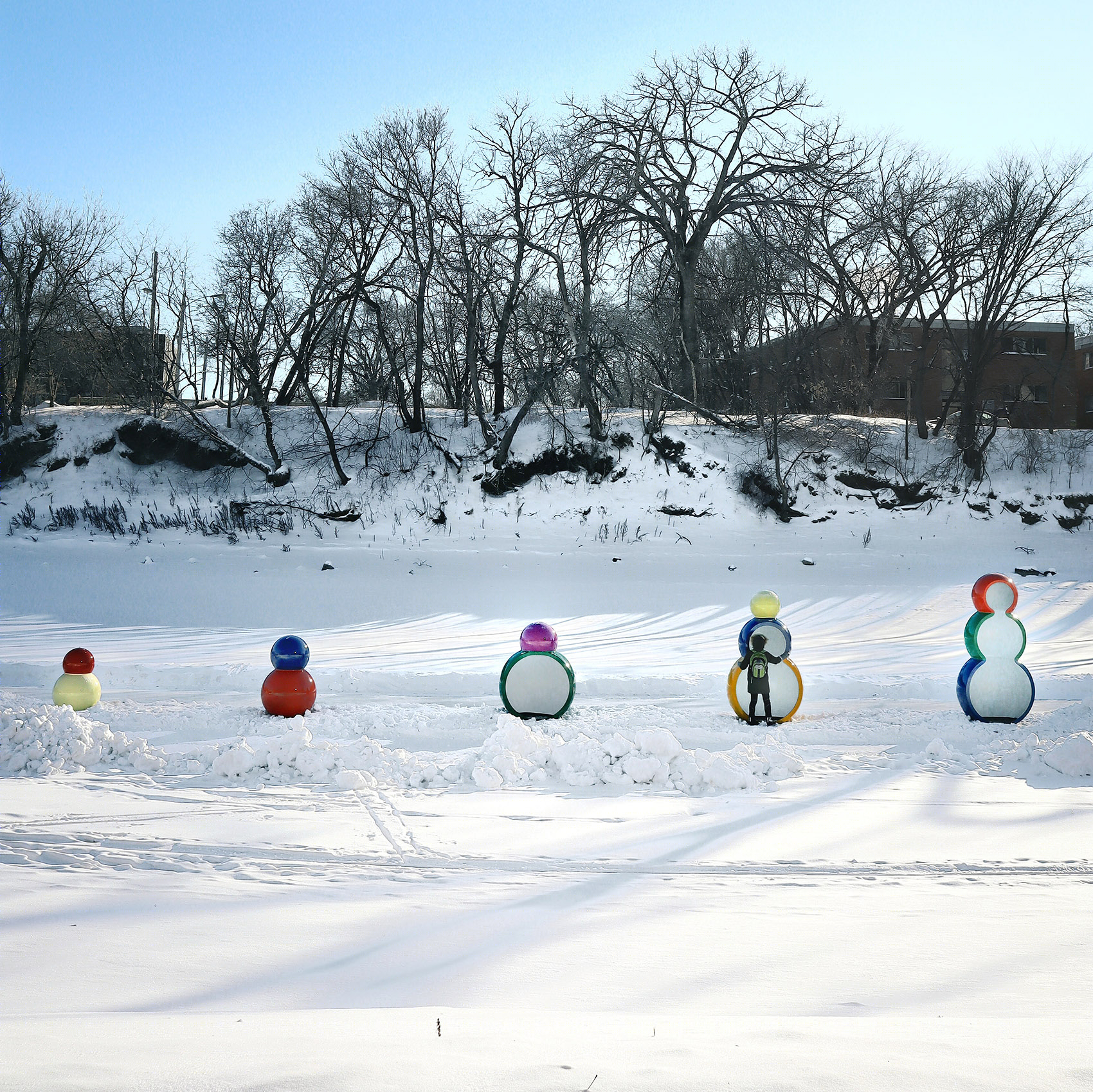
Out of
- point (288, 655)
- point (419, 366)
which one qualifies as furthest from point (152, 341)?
point (288, 655)

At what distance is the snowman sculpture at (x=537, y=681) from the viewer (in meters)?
7.65

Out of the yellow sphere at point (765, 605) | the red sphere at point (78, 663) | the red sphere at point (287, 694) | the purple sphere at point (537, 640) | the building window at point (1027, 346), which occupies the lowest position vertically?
the red sphere at point (287, 694)

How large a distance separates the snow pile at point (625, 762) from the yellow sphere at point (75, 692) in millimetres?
3965

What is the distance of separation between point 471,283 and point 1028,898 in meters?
24.4

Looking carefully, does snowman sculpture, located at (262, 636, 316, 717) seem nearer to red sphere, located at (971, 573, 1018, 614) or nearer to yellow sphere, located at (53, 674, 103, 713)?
yellow sphere, located at (53, 674, 103, 713)

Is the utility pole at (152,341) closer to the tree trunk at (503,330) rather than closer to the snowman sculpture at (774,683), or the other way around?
the tree trunk at (503,330)

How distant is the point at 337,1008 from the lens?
8.89 feet

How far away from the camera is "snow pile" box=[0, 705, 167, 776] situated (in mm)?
5848

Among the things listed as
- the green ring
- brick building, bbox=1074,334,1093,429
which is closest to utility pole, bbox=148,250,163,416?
the green ring

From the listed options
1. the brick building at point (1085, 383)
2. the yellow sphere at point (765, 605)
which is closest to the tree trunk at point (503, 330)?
the yellow sphere at point (765, 605)

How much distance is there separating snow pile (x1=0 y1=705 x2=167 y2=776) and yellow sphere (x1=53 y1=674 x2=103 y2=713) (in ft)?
4.86

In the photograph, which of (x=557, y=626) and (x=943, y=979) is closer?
(x=943, y=979)

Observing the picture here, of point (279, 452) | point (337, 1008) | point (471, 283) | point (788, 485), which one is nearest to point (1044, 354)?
point (788, 485)

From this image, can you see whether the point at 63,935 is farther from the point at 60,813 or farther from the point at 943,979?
the point at 943,979
